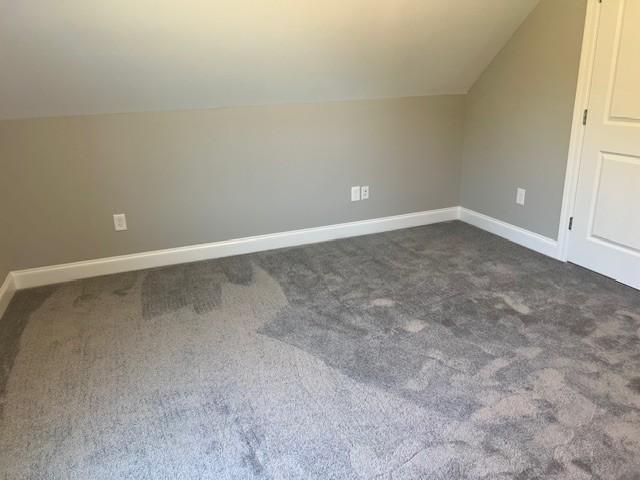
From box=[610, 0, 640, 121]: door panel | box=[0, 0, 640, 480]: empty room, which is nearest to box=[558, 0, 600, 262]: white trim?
box=[0, 0, 640, 480]: empty room

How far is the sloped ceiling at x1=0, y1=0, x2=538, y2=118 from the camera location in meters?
2.38

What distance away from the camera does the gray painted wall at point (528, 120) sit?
3.09 metres

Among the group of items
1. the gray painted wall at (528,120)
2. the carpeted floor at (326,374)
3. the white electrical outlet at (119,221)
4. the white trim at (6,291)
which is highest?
the gray painted wall at (528,120)

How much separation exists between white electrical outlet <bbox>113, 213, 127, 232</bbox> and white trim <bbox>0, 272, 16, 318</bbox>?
681mm

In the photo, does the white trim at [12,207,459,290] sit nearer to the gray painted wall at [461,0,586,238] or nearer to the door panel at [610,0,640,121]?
the gray painted wall at [461,0,586,238]

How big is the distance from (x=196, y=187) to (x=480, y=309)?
1998mm

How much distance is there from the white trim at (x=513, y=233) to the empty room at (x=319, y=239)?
0.02 m

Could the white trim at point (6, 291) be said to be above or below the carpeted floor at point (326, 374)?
above

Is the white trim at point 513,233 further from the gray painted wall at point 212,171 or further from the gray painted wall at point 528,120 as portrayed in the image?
the gray painted wall at point 212,171

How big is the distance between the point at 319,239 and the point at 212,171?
3.20 ft

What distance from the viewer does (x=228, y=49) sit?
9.15 ft

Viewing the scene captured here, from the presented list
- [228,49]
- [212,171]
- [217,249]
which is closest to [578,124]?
[228,49]

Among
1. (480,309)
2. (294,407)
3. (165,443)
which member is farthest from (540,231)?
(165,443)

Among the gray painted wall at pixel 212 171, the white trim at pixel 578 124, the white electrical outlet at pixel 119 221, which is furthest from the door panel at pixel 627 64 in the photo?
the white electrical outlet at pixel 119 221
